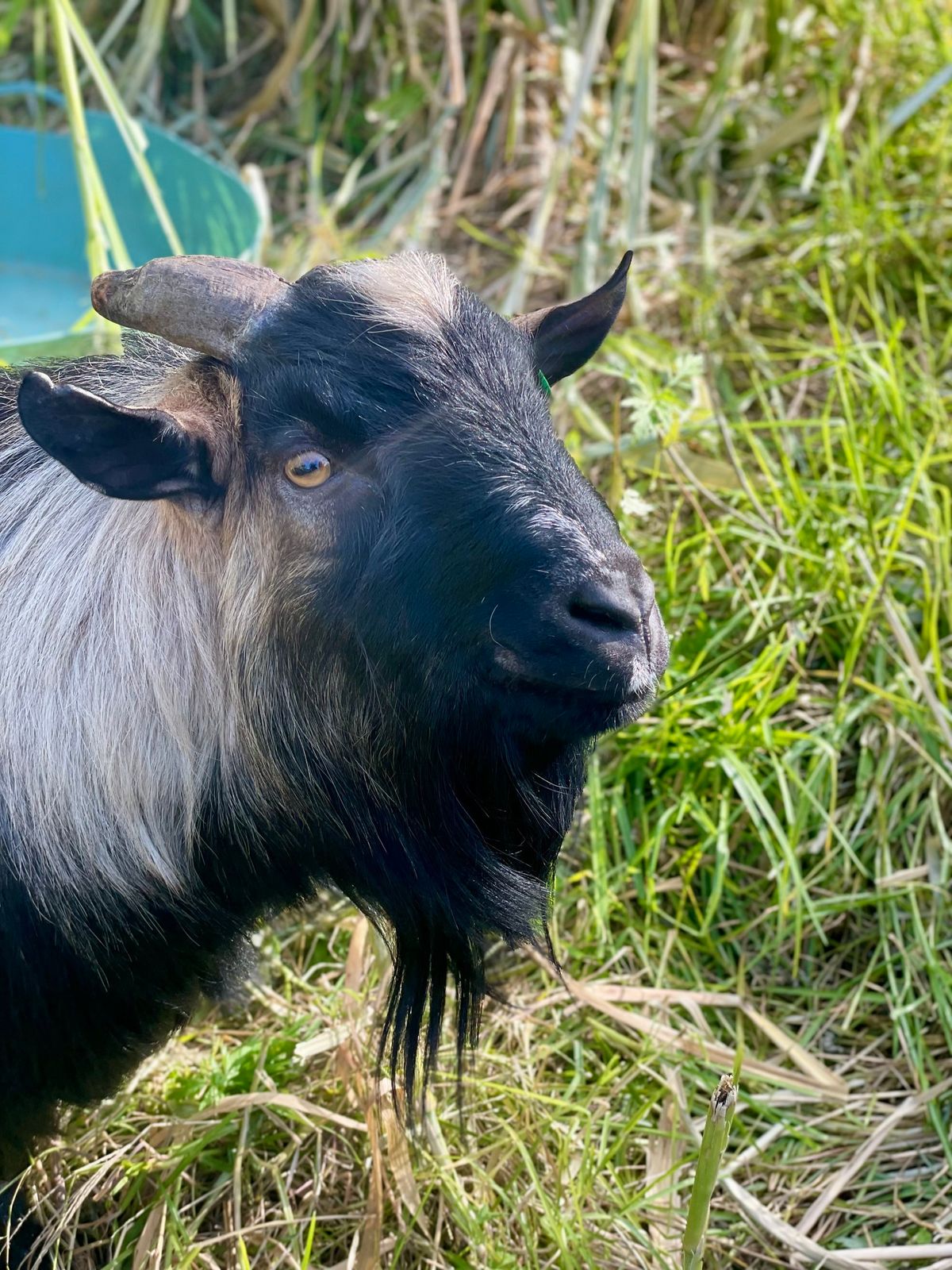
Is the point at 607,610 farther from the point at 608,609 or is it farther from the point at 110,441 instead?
the point at 110,441

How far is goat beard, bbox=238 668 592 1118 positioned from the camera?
2.32 metres

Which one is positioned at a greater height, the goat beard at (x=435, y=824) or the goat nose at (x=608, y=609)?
the goat nose at (x=608, y=609)

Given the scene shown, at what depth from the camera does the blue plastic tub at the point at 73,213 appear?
5258 millimetres

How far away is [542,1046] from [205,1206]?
2.95 feet

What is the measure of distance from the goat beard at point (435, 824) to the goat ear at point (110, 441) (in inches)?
18.1

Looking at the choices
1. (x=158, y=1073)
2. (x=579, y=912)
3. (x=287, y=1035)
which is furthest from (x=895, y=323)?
(x=158, y=1073)

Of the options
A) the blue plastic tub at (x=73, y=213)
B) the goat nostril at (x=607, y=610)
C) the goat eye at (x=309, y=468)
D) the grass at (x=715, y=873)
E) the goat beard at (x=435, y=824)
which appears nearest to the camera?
the goat nostril at (x=607, y=610)

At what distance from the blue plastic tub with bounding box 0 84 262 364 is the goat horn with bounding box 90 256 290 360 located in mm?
2957

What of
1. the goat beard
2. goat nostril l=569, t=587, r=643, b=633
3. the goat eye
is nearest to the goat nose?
goat nostril l=569, t=587, r=643, b=633

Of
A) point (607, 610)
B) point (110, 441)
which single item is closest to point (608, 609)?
point (607, 610)

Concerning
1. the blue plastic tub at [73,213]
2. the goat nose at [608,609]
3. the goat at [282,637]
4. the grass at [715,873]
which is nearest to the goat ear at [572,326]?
the goat at [282,637]

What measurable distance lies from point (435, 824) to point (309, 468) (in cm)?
71

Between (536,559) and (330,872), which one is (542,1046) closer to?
(330,872)

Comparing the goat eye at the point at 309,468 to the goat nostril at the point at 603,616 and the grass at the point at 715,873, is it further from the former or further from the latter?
the grass at the point at 715,873
